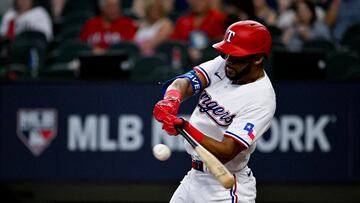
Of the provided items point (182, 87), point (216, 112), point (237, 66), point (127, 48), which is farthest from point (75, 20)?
point (237, 66)

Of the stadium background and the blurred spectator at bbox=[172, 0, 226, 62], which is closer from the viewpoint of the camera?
the stadium background

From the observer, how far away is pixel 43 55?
10070 millimetres

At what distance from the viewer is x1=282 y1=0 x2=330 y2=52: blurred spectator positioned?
32.8 feet

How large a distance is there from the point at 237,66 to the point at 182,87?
393mm

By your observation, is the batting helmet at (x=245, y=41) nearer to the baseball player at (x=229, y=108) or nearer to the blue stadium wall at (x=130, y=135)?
the baseball player at (x=229, y=108)

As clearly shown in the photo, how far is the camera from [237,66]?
5176mm

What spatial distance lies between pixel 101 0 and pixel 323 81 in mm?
4413

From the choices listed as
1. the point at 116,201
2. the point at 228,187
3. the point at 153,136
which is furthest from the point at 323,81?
the point at 228,187

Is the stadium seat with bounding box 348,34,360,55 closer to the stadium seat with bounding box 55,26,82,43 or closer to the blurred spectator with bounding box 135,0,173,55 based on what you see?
the blurred spectator with bounding box 135,0,173,55

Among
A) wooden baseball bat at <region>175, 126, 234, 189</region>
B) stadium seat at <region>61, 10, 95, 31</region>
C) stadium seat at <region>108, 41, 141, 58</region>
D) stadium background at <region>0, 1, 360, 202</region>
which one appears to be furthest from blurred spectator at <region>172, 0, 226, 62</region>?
wooden baseball bat at <region>175, 126, 234, 189</region>

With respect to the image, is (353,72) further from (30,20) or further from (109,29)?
(30,20)

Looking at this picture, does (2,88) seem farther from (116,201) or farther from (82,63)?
(116,201)

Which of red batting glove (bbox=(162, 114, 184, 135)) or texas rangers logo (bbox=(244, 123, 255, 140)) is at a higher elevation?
red batting glove (bbox=(162, 114, 184, 135))

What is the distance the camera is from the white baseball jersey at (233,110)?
16.9 ft
